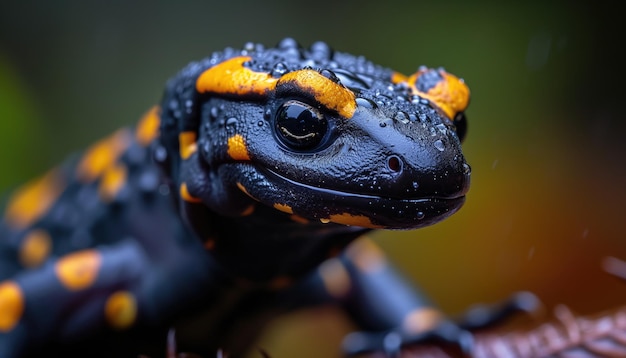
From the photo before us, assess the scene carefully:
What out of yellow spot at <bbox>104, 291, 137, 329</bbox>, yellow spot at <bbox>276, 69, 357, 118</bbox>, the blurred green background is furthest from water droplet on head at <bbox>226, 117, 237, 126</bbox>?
the blurred green background

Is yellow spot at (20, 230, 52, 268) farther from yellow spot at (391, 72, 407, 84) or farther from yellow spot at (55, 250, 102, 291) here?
yellow spot at (391, 72, 407, 84)

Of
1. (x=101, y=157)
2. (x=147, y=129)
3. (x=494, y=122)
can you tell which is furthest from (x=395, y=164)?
(x=494, y=122)

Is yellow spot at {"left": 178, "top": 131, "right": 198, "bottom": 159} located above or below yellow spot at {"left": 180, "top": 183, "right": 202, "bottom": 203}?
above

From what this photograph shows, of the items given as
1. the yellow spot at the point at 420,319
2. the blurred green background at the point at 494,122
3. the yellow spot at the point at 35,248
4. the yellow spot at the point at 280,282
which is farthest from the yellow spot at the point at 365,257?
the blurred green background at the point at 494,122

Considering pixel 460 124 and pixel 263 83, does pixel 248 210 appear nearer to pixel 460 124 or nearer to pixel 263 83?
pixel 263 83

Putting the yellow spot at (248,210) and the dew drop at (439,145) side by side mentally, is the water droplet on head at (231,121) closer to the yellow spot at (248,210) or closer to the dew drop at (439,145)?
the yellow spot at (248,210)

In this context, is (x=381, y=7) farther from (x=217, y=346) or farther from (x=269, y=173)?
(x=269, y=173)

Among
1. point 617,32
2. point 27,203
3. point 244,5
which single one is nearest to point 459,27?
point 617,32
